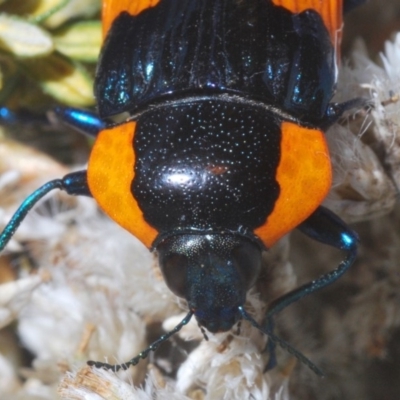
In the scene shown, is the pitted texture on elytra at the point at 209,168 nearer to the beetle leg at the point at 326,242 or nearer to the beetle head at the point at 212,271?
the beetle head at the point at 212,271

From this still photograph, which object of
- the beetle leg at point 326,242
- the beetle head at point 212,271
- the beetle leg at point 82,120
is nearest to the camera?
the beetle head at point 212,271

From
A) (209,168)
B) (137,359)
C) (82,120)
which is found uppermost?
(209,168)

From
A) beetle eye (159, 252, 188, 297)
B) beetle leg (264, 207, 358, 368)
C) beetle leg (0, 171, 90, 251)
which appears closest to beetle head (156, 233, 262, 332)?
beetle eye (159, 252, 188, 297)

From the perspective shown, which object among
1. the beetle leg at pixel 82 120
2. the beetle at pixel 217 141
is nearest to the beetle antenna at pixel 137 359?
the beetle at pixel 217 141

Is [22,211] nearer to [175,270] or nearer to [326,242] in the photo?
[175,270]

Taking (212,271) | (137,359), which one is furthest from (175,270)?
(137,359)

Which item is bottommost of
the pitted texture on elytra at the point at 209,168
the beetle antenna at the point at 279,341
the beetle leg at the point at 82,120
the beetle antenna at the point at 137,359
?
the beetle antenna at the point at 137,359

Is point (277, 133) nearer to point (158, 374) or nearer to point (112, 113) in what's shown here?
point (112, 113)
